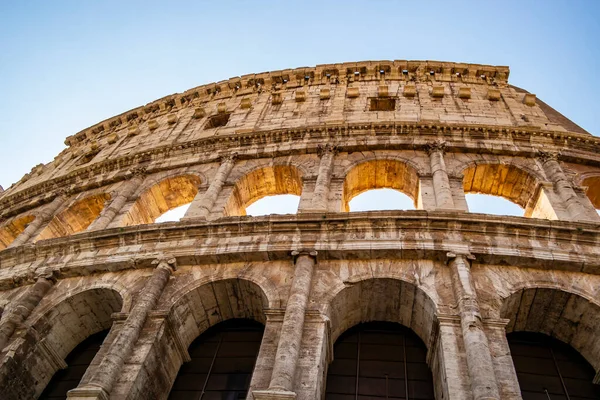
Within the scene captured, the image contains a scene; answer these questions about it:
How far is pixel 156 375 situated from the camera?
8.59m

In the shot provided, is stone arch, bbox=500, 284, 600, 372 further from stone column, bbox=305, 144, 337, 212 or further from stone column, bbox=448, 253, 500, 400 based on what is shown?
stone column, bbox=305, 144, 337, 212

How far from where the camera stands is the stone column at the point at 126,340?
7.50 metres

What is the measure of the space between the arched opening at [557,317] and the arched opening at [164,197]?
27.5ft

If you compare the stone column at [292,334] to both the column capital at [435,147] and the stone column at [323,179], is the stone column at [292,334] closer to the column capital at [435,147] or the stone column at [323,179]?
the stone column at [323,179]

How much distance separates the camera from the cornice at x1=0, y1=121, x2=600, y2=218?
533 inches

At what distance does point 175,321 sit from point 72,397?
7.32 feet

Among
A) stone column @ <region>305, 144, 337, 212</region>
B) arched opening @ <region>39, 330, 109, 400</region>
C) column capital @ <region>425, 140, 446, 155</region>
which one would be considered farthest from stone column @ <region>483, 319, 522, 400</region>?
arched opening @ <region>39, 330, 109, 400</region>

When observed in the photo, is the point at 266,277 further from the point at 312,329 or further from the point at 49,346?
the point at 49,346

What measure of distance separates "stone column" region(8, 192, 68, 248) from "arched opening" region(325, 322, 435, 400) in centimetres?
955

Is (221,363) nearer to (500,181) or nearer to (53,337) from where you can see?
(53,337)

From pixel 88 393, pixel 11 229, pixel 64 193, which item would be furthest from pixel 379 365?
pixel 11 229

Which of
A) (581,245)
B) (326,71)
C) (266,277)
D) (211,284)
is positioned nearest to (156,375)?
(211,284)

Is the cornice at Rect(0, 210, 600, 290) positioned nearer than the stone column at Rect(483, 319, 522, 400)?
No

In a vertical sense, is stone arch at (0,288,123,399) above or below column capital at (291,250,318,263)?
below
